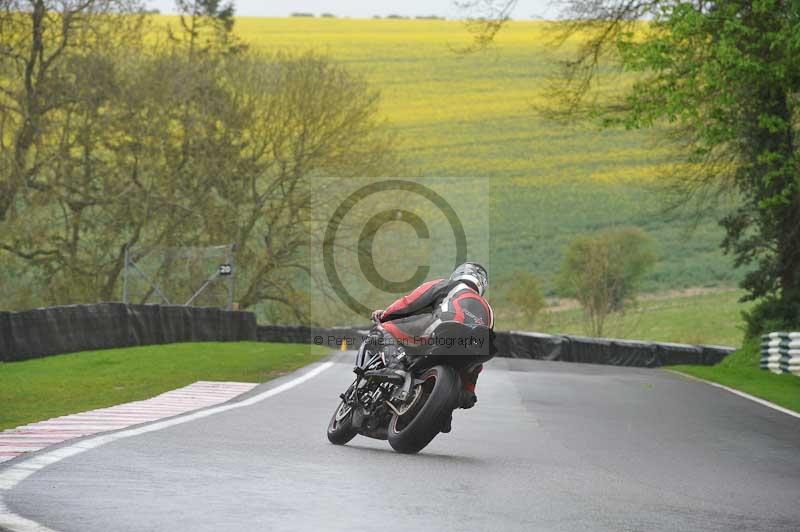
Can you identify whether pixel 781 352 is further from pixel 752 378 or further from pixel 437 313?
pixel 437 313

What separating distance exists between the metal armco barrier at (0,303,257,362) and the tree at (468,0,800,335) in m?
10.9

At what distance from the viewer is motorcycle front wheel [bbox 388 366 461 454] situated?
11.0 m

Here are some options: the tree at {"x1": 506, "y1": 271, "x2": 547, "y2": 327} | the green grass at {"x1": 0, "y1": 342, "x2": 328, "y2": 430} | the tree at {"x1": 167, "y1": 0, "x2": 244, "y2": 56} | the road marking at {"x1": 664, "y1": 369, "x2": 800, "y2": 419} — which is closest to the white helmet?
the green grass at {"x1": 0, "y1": 342, "x2": 328, "y2": 430}

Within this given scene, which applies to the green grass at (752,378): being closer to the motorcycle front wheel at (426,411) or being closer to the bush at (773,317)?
the bush at (773,317)

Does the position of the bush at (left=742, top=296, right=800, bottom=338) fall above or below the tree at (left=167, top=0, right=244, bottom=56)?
below

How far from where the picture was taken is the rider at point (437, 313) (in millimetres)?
11367

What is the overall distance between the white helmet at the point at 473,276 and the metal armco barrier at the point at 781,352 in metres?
20.0

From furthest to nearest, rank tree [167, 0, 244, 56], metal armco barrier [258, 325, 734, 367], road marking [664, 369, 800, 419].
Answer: tree [167, 0, 244, 56] → metal armco barrier [258, 325, 734, 367] → road marking [664, 369, 800, 419]

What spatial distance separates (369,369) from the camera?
468 inches

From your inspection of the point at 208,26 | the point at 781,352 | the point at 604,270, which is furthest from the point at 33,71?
the point at 604,270

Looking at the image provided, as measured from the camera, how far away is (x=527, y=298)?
228ft

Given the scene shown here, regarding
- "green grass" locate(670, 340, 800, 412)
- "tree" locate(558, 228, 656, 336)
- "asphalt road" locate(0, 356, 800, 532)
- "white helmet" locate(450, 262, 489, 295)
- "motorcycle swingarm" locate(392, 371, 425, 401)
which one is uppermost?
"white helmet" locate(450, 262, 489, 295)

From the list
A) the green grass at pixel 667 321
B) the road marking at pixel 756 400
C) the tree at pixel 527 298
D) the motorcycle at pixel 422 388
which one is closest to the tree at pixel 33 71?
the road marking at pixel 756 400

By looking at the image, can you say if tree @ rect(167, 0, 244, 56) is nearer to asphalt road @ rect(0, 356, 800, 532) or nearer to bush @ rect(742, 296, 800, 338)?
bush @ rect(742, 296, 800, 338)
